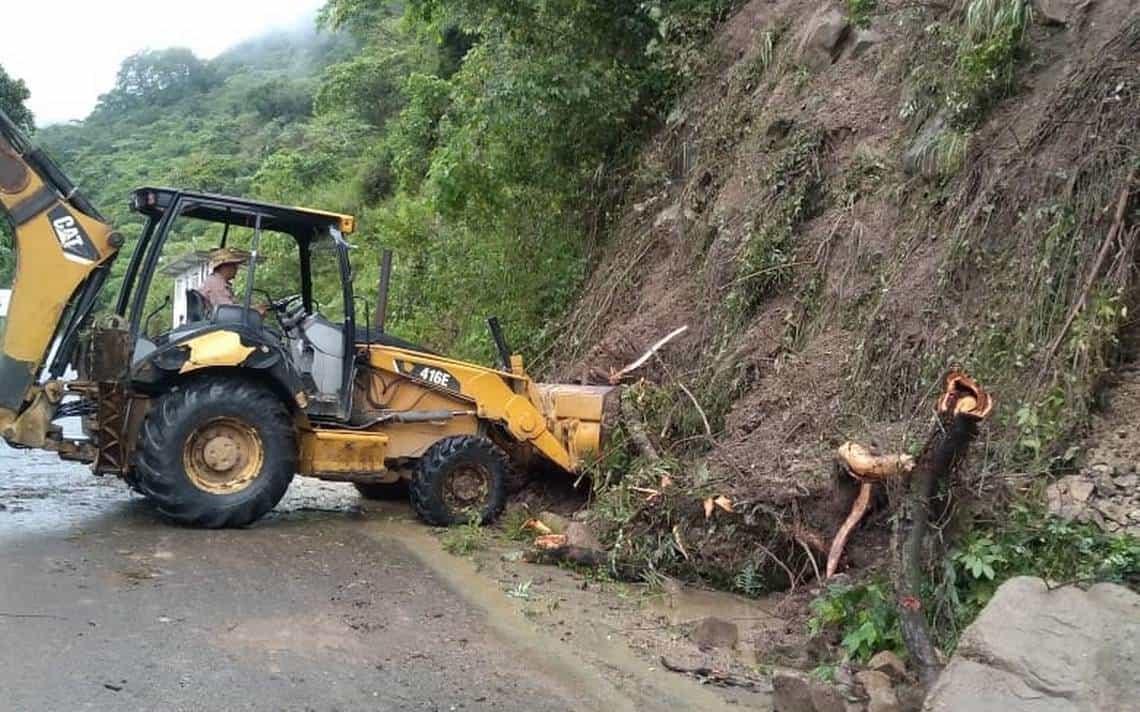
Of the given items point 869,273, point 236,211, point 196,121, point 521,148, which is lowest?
point 869,273

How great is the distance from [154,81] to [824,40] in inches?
3607

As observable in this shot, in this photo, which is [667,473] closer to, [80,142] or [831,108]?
[831,108]

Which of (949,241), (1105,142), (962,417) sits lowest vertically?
(962,417)

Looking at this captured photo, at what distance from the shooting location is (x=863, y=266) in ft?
31.1

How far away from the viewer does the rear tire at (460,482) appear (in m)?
9.21

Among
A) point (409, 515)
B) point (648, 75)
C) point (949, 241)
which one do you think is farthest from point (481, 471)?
point (648, 75)

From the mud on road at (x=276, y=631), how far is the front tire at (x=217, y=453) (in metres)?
0.21

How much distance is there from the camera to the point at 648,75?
1437cm

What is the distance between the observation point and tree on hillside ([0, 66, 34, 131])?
22406 mm

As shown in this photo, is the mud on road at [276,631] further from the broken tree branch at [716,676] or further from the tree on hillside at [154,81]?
the tree on hillside at [154,81]

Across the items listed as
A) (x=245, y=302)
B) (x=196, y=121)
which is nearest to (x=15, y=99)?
(x=245, y=302)

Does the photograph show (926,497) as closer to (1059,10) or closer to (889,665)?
(889,665)

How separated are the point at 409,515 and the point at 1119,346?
5.86 m

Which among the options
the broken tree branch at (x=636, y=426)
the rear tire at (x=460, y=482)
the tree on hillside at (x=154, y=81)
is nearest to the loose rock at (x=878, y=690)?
the broken tree branch at (x=636, y=426)
